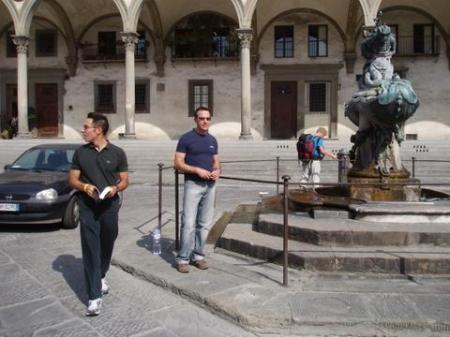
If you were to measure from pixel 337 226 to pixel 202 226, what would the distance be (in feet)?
5.62

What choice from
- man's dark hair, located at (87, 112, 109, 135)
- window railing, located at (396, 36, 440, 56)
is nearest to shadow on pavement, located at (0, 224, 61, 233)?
man's dark hair, located at (87, 112, 109, 135)

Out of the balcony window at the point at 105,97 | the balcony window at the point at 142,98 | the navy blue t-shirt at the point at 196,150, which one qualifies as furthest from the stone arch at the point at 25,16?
the navy blue t-shirt at the point at 196,150

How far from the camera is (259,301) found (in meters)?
4.18

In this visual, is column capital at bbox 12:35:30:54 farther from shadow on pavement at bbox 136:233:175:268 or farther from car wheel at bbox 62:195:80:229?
shadow on pavement at bbox 136:233:175:268

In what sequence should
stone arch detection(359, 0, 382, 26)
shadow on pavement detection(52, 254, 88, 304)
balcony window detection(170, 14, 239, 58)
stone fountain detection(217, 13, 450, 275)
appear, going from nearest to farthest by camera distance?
1. shadow on pavement detection(52, 254, 88, 304)
2. stone fountain detection(217, 13, 450, 275)
3. stone arch detection(359, 0, 382, 26)
4. balcony window detection(170, 14, 239, 58)

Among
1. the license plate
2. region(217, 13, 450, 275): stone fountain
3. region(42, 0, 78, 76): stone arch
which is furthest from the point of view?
region(42, 0, 78, 76): stone arch

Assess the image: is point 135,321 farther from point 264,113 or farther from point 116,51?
point 116,51

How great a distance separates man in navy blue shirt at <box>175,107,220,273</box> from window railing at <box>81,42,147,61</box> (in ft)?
73.2

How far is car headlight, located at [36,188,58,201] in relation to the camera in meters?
7.63

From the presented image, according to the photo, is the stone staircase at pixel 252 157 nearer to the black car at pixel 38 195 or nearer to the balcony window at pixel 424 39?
the black car at pixel 38 195

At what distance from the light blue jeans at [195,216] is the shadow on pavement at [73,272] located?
1064mm

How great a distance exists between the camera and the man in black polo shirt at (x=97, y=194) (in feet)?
13.4

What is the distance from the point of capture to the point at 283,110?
1009 inches

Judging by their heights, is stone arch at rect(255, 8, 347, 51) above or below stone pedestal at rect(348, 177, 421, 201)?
above
